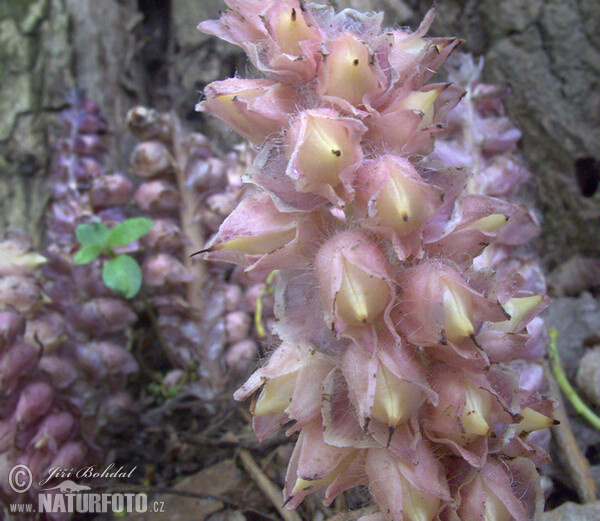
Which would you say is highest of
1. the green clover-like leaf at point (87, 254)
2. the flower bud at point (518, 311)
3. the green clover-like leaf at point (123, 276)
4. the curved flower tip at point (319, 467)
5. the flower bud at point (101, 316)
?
the flower bud at point (518, 311)

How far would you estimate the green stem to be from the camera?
1.16 meters

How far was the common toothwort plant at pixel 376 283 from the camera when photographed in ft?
2.16

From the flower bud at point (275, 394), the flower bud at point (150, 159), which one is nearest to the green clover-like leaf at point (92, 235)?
the flower bud at point (150, 159)

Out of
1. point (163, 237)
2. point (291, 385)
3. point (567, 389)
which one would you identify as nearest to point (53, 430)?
point (163, 237)

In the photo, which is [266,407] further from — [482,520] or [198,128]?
[198,128]

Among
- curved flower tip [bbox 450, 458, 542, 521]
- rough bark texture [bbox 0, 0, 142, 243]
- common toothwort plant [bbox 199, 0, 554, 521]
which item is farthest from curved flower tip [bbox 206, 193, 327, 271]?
rough bark texture [bbox 0, 0, 142, 243]

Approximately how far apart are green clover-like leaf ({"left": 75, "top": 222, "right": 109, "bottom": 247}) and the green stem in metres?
1.19

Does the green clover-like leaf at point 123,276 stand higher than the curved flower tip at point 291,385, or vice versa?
the curved flower tip at point 291,385

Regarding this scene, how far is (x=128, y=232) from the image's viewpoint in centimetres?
138

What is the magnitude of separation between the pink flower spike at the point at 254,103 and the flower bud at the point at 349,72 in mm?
64

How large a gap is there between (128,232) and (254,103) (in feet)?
2.51

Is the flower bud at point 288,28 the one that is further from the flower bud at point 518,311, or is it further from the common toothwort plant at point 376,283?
the flower bud at point 518,311

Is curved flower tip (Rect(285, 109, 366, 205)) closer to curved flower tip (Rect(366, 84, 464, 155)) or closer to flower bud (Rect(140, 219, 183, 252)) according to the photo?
curved flower tip (Rect(366, 84, 464, 155))

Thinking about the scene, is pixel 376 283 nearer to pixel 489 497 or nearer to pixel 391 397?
pixel 391 397
